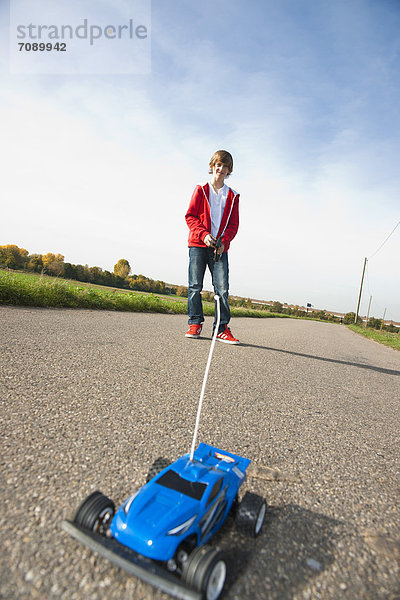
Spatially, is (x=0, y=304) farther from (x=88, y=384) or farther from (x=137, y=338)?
(x=88, y=384)

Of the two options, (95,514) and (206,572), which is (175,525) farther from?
(95,514)

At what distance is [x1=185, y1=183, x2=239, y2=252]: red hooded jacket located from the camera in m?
5.02

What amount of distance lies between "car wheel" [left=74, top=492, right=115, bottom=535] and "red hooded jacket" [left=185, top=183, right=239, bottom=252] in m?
4.17

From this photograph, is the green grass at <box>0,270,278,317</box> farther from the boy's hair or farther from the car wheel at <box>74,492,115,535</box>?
the car wheel at <box>74,492,115,535</box>

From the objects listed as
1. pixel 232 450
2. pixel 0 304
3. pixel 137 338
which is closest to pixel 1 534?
pixel 232 450

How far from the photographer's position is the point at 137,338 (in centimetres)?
457

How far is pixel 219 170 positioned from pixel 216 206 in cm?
51

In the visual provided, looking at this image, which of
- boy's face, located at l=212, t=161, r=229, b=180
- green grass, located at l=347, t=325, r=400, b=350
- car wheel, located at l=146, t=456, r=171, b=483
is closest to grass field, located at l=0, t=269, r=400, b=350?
boy's face, located at l=212, t=161, r=229, b=180

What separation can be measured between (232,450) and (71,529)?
99cm

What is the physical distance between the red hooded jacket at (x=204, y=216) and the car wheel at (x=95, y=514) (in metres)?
4.17

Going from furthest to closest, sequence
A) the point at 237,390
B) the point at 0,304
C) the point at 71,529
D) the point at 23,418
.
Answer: the point at 0,304, the point at 237,390, the point at 23,418, the point at 71,529

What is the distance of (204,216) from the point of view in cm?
505

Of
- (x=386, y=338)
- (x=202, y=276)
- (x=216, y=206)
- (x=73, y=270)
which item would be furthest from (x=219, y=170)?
(x=73, y=270)

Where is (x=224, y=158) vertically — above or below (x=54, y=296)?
above
